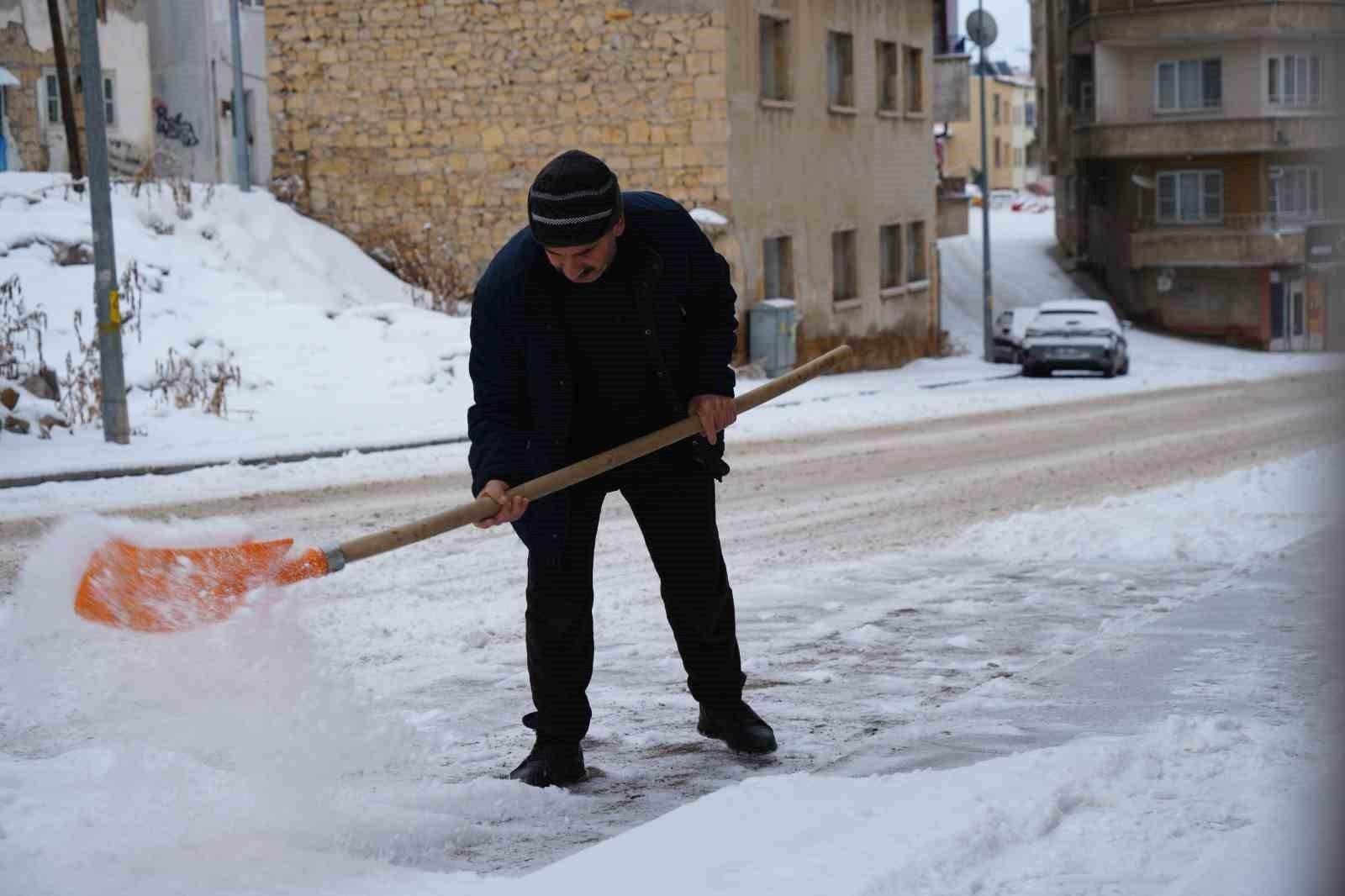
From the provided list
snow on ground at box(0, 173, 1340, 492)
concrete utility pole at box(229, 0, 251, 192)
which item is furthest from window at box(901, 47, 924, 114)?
concrete utility pole at box(229, 0, 251, 192)

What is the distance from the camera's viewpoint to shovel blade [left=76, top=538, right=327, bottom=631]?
15.5 ft

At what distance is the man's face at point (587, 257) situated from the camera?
4.78 metres

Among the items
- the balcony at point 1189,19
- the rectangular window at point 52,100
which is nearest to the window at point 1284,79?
the balcony at point 1189,19

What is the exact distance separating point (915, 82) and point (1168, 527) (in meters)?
26.0

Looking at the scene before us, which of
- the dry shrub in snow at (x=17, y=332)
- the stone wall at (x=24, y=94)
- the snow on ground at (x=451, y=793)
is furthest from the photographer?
the stone wall at (x=24, y=94)

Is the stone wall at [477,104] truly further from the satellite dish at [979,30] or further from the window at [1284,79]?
the window at [1284,79]

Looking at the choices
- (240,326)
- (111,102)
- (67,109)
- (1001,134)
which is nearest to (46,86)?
(111,102)

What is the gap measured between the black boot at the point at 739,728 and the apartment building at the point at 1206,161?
140ft

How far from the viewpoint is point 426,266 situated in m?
26.5

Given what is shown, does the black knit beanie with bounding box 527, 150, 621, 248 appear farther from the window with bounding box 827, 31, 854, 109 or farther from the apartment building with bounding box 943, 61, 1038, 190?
the apartment building with bounding box 943, 61, 1038, 190

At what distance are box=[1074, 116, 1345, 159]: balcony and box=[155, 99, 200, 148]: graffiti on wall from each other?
941 inches

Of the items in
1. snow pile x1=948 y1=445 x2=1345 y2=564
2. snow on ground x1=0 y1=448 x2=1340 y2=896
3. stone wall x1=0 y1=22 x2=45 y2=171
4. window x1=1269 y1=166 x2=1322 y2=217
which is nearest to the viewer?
snow on ground x1=0 y1=448 x2=1340 y2=896

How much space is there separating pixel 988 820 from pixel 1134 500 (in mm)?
7764

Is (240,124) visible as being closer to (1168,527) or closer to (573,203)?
(1168,527)
